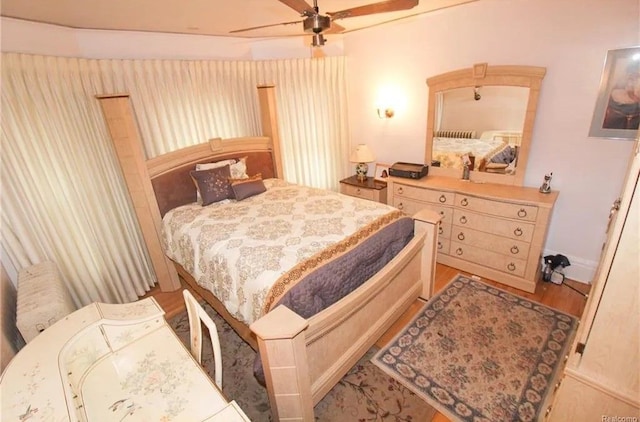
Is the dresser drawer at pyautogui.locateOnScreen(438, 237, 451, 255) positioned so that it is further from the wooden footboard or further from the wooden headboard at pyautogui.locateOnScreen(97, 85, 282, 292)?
the wooden headboard at pyautogui.locateOnScreen(97, 85, 282, 292)

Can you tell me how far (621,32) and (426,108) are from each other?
1.63m

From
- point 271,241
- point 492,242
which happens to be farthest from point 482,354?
point 271,241

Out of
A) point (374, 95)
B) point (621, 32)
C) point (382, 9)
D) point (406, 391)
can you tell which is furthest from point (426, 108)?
point (406, 391)

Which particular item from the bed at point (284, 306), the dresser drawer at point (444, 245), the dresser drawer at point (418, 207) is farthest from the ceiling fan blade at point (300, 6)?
the dresser drawer at point (444, 245)

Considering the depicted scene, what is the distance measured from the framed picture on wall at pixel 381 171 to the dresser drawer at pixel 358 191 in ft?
0.93

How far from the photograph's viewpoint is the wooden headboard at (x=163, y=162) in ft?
8.32

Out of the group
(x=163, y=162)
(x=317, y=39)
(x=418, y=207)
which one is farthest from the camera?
(x=418, y=207)

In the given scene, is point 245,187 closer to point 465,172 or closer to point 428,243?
point 428,243

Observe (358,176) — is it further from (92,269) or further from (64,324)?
Answer: (64,324)

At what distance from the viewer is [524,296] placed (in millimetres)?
2646

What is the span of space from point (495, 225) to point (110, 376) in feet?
9.94

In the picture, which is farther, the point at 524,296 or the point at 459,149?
the point at 459,149

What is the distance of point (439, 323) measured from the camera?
239 centimetres

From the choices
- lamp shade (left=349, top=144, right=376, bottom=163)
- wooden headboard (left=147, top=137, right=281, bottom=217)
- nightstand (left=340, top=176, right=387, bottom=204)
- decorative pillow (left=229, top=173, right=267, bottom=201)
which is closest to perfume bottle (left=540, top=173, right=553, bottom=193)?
nightstand (left=340, top=176, right=387, bottom=204)
